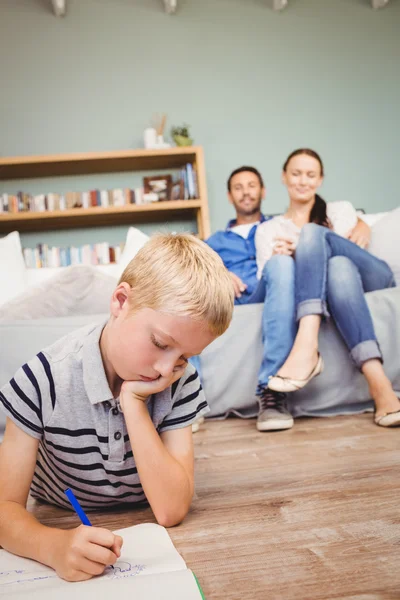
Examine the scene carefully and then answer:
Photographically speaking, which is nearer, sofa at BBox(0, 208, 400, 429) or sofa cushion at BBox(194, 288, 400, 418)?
sofa at BBox(0, 208, 400, 429)

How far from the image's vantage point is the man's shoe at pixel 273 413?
5.00 ft

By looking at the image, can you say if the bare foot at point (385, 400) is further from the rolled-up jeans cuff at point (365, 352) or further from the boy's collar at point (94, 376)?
the boy's collar at point (94, 376)

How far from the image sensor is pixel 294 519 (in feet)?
2.68

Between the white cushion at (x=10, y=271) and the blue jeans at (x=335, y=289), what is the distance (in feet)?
4.55

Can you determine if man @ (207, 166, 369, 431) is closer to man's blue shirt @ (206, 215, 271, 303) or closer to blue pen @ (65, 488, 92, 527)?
man's blue shirt @ (206, 215, 271, 303)

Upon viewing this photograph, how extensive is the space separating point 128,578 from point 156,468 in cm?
19

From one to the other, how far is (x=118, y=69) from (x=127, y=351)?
3551 mm

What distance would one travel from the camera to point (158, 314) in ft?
2.32

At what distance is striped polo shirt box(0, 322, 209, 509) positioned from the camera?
30.6 inches

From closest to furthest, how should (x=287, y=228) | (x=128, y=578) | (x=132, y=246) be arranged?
(x=128, y=578), (x=287, y=228), (x=132, y=246)

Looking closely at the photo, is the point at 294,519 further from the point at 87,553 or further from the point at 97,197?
the point at 97,197

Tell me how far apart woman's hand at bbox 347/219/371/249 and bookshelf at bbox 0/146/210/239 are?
149 cm

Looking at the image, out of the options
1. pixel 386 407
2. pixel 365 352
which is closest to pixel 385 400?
pixel 386 407

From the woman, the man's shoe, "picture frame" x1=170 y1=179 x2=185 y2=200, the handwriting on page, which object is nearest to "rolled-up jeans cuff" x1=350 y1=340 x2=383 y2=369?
the woman
